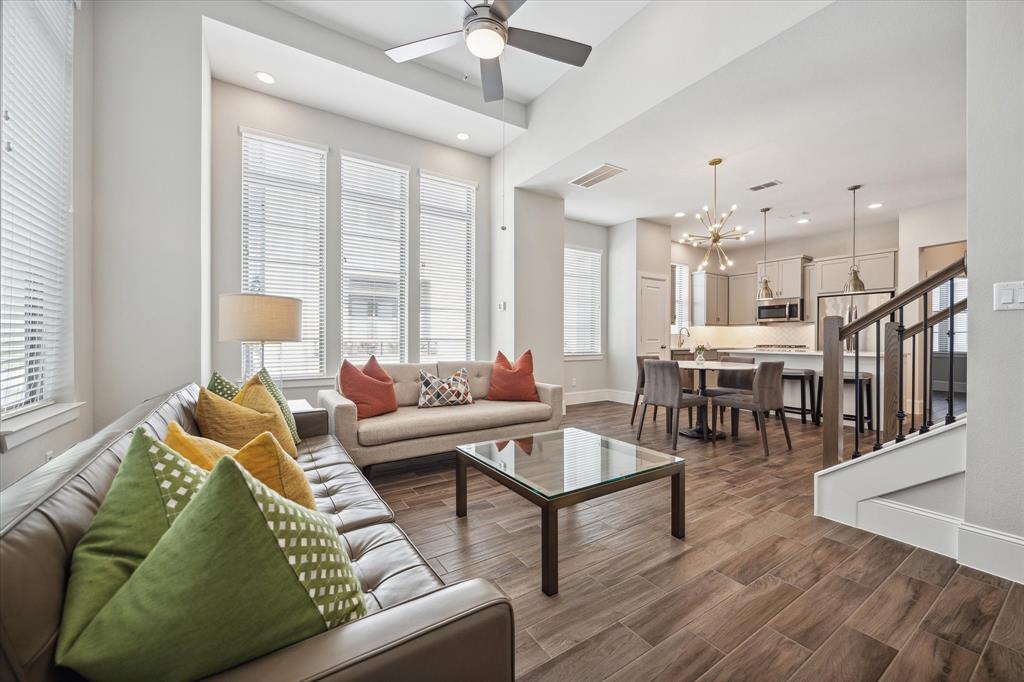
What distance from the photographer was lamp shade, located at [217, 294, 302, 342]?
2.77 metres

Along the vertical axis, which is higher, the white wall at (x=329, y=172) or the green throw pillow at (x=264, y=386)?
the white wall at (x=329, y=172)

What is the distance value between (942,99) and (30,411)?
6.16m

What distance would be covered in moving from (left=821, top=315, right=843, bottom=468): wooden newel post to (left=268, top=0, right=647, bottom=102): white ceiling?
2.94 m

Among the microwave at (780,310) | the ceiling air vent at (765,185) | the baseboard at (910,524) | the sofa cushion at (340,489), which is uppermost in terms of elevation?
the ceiling air vent at (765,185)

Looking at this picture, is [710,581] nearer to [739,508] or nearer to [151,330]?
[739,508]

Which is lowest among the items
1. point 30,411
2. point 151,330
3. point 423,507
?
point 423,507

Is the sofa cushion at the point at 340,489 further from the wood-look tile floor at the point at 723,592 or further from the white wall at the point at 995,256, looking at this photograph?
the white wall at the point at 995,256

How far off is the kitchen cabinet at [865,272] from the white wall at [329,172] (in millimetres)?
6103

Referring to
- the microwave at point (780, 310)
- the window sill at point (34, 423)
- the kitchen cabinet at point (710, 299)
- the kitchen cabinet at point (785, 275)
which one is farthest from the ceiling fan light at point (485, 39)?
the microwave at point (780, 310)

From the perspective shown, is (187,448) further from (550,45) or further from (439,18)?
(439,18)

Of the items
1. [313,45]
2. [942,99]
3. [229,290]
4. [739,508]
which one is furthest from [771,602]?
[313,45]

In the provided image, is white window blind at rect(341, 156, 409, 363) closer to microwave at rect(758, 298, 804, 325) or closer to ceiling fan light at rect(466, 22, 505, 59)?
ceiling fan light at rect(466, 22, 505, 59)

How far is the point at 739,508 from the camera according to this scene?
2613 mm

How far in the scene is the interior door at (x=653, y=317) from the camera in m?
6.89
